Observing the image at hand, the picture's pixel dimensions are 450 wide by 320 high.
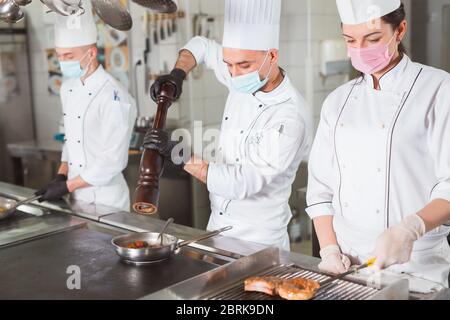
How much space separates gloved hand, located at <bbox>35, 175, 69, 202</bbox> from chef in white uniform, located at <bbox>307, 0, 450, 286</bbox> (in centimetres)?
123

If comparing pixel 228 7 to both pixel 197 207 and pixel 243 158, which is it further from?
pixel 197 207

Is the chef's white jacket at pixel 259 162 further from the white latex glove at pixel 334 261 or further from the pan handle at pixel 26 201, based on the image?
the pan handle at pixel 26 201

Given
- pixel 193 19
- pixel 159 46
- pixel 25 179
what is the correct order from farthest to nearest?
1. pixel 25 179
2. pixel 159 46
3. pixel 193 19

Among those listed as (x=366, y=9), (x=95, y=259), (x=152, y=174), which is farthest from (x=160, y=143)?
(x=366, y=9)

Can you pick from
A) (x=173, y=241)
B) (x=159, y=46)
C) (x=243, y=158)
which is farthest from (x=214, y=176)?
(x=159, y=46)

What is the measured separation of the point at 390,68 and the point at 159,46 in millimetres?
2308

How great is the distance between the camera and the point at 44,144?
471 centimetres

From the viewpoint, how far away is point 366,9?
1.72 meters

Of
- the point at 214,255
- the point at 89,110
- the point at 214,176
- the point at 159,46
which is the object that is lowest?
the point at 214,255

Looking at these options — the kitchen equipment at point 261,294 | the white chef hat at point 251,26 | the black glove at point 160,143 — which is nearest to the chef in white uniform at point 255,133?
the white chef hat at point 251,26

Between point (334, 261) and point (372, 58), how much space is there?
611 millimetres

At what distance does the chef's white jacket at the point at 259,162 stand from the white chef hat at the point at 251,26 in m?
0.17

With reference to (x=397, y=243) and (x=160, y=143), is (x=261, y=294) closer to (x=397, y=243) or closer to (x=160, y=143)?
(x=397, y=243)

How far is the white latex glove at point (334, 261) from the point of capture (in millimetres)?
1592
